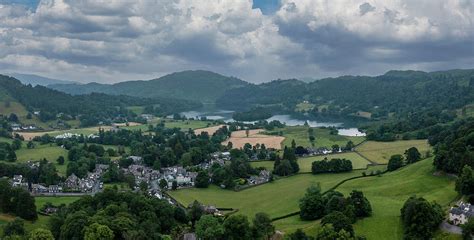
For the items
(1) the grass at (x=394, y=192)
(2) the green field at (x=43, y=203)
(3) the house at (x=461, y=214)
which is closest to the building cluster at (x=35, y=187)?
(2) the green field at (x=43, y=203)

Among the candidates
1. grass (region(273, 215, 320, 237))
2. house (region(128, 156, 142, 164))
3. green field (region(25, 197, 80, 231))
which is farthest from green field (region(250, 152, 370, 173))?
green field (region(25, 197, 80, 231))

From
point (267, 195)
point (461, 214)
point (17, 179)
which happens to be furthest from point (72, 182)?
point (461, 214)

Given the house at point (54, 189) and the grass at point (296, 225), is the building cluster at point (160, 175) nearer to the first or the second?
the house at point (54, 189)

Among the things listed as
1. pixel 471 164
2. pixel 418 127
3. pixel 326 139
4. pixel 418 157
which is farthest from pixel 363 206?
pixel 418 127

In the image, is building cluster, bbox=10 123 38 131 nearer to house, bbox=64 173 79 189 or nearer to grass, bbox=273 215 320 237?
house, bbox=64 173 79 189

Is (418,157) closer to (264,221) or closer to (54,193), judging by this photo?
(264,221)

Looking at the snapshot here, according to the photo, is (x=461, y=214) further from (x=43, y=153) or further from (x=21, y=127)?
(x=21, y=127)
